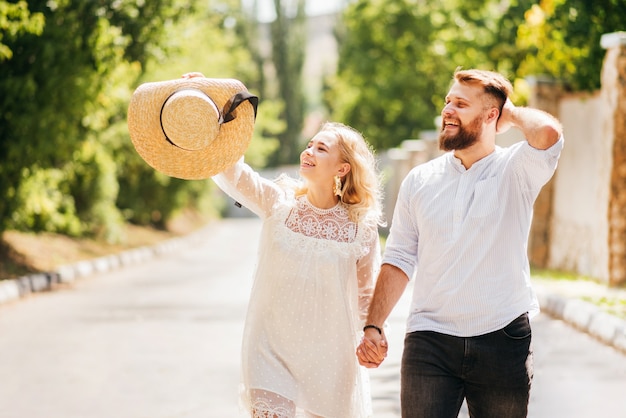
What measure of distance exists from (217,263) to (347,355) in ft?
60.4

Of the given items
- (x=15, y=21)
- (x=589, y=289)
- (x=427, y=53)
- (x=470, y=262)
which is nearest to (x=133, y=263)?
(x=15, y=21)

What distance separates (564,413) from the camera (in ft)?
23.7

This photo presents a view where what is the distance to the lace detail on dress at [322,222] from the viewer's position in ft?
15.9

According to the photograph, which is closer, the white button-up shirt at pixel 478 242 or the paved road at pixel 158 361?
the white button-up shirt at pixel 478 242

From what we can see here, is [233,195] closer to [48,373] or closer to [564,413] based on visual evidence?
[564,413]

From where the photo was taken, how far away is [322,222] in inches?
193

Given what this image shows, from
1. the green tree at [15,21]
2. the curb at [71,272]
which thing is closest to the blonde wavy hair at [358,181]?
the green tree at [15,21]

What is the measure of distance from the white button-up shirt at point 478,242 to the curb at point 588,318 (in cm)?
627

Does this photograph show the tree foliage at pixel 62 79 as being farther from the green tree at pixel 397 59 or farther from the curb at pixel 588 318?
the green tree at pixel 397 59

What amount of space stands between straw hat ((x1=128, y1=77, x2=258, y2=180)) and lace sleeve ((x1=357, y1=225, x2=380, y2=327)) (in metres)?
0.71

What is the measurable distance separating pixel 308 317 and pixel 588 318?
7416mm

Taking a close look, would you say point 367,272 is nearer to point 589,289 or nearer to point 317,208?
point 317,208

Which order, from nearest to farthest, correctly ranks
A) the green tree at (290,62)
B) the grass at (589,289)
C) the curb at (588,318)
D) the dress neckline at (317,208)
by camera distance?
the dress neckline at (317,208), the curb at (588,318), the grass at (589,289), the green tree at (290,62)

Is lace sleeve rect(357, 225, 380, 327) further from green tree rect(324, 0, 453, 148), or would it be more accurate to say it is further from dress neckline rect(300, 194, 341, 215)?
→ green tree rect(324, 0, 453, 148)
